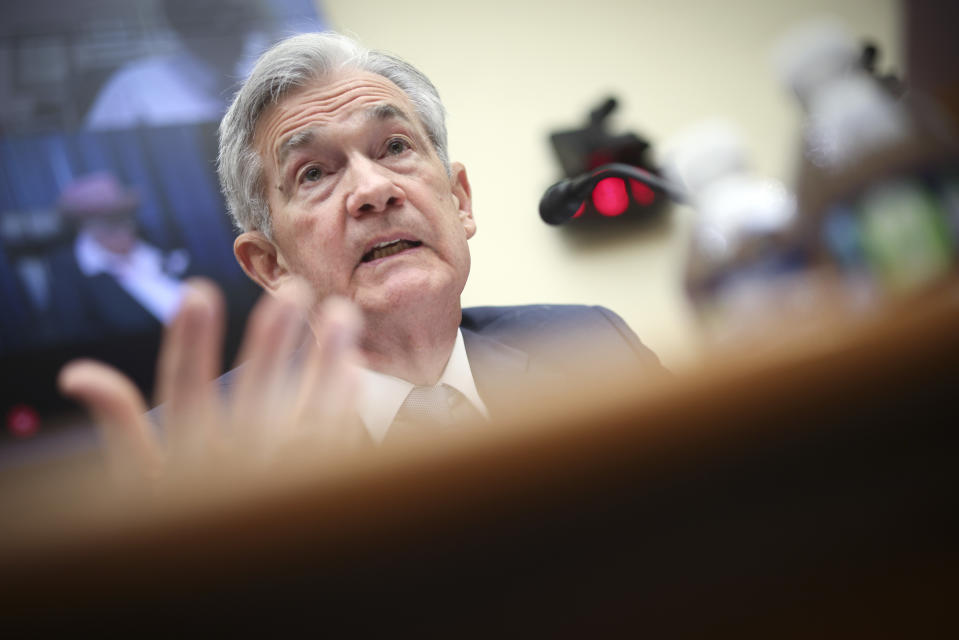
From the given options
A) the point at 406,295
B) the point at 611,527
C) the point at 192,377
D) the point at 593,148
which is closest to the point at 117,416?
the point at 192,377

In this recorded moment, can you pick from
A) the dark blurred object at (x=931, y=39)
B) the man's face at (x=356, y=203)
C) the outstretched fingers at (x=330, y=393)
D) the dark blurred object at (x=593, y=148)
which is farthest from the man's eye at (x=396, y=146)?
the dark blurred object at (x=931, y=39)

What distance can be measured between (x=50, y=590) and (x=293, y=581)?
0.04 metres

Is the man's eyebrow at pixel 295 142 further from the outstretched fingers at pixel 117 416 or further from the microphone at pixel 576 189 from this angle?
the outstretched fingers at pixel 117 416

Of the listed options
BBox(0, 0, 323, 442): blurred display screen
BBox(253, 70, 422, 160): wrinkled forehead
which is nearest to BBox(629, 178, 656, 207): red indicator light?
BBox(253, 70, 422, 160): wrinkled forehead

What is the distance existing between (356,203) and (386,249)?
0.13 ft

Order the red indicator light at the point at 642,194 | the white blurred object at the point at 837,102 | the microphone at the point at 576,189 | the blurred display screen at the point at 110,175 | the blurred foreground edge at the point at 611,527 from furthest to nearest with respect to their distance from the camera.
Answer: the blurred display screen at the point at 110,175 < the red indicator light at the point at 642,194 < the microphone at the point at 576,189 < the white blurred object at the point at 837,102 < the blurred foreground edge at the point at 611,527

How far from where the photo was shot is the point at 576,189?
501 mm

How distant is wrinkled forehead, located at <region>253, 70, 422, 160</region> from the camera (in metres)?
0.55

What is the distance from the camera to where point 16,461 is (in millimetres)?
268

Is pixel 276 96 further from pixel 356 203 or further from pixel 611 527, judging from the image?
pixel 611 527

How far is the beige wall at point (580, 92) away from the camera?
2.12 ft

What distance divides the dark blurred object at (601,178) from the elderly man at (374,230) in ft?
0.34

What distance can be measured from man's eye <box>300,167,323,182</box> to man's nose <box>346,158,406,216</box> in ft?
0.08

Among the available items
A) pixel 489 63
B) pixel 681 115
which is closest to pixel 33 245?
pixel 489 63
